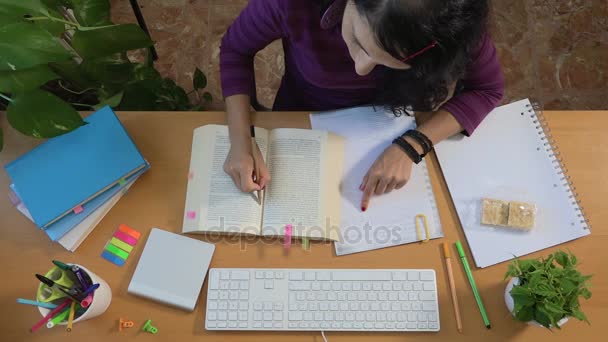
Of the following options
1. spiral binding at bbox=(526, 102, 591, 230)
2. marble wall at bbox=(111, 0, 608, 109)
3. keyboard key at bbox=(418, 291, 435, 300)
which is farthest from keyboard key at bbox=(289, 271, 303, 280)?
marble wall at bbox=(111, 0, 608, 109)

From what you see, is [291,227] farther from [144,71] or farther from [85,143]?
[144,71]

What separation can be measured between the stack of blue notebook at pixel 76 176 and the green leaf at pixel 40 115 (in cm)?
6

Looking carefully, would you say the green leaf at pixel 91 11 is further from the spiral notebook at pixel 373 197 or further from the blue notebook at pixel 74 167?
the spiral notebook at pixel 373 197

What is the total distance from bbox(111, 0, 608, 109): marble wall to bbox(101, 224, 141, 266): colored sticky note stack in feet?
3.10

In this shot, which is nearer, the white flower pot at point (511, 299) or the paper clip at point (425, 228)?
the white flower pot at point (511, 299)

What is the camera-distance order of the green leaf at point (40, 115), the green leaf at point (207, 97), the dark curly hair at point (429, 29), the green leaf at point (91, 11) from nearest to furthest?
the dark curly hair at point (429, 29) < the green leaf at point (40, 115) < the green leaf at point (91, 11) < the green leaf at point (207, 97)

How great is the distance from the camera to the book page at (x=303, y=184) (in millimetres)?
885

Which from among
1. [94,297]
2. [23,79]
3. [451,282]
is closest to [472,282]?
[451,282]

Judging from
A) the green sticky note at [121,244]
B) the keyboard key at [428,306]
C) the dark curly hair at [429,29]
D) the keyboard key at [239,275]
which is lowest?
the keyboard key at [428,306]

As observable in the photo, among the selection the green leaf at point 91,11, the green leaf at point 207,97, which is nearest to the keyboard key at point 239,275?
the green leaf at point 91,11

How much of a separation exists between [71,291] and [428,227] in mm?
671

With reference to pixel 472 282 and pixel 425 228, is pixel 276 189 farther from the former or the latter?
pixel 472 282

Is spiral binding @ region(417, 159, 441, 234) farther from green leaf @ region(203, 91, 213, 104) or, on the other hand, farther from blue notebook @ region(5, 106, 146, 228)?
green leaf @ region(203, 91, 213, 104)

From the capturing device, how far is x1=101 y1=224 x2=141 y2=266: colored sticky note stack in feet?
2.83
